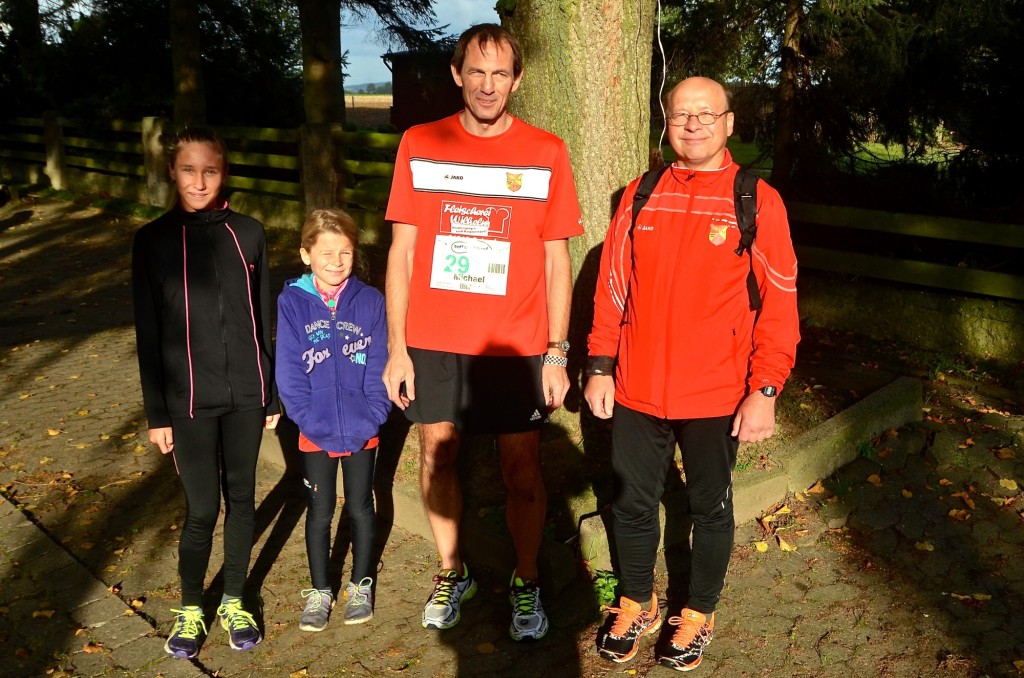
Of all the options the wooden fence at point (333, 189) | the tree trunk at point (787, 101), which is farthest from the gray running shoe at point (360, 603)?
the tree trunk at point (787, 101)

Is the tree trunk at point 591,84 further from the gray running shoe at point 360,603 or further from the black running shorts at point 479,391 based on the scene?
the gray running shoe at point 360,603

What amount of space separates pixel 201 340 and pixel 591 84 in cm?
205

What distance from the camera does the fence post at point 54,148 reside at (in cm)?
1844

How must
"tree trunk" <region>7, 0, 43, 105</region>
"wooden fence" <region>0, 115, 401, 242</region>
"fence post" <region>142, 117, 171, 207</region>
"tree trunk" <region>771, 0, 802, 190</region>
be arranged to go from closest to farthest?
"tree trunk" <region>771, 0, 802, 190</region> < "wooden fence" <region>0, 115, 401, 242</region> < "fence post" <region>142, 117, 171, 207</region> < "tree trunk" <region>7, 0, 43, 105</region>

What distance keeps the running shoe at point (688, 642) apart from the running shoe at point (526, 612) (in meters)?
0.48

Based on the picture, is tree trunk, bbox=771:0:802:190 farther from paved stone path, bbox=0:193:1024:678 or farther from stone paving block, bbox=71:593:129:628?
stone paving block, bbox=71:593:129:628

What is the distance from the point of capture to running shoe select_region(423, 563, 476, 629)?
3.71 m

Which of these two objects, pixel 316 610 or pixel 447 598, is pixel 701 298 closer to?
pixel 447 598

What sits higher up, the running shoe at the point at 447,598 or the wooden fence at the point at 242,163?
the wooden fence at the point at 242,163

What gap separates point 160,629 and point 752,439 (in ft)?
8.21

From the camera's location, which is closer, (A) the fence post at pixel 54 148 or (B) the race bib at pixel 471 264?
(B) the race bib at pixel 471 264

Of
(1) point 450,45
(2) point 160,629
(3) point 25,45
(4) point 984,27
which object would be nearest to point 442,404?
(2) point 160,629

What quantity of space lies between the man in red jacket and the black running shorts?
0.80 ft

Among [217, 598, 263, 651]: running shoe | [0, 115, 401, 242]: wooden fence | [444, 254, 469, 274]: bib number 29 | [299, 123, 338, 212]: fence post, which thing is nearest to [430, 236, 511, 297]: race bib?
[444, 254, 469, 274]: bib number 29
